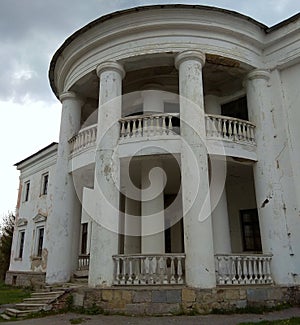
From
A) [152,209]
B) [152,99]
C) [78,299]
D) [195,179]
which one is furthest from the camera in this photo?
[152,99]

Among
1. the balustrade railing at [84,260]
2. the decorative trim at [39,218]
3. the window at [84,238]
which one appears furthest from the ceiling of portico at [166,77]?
the decorative trim at [39,218]

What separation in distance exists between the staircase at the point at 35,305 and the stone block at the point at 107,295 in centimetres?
141

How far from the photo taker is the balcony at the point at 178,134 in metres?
9.98

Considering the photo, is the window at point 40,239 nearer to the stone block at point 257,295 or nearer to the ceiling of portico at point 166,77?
the ceiling of portico at point 166,77

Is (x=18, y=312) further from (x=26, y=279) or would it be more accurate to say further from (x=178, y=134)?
(x=26, y=279)

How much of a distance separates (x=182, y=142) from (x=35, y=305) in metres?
6.07

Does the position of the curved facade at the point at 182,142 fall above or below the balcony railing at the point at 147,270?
above

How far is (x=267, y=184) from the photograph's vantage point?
10242 mm

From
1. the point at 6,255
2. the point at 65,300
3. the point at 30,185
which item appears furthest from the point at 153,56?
the point at 6,255

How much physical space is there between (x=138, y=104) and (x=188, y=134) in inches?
147

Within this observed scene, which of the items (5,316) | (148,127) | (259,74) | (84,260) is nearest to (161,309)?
(5,316)

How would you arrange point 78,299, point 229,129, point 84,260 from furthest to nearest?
1. point 84,260
2. point 229,129
3. point 78,299

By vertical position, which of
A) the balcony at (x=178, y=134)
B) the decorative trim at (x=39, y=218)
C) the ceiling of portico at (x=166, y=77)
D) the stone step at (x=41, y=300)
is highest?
the ceiling of portico at (x=166, y=77)

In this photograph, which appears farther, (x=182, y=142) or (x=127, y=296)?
(x=182, y=142)
